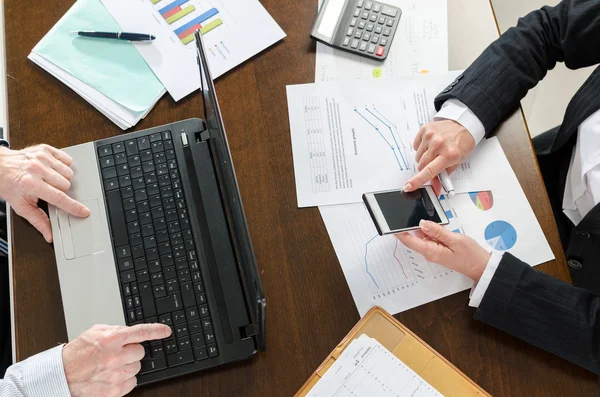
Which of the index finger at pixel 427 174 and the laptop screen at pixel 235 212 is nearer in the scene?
the laptop screen at pixel 235 212

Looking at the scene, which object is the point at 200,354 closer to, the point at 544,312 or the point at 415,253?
the point at 415,253

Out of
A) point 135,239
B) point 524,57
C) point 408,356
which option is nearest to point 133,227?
point 135,239

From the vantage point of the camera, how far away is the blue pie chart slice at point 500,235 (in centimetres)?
84

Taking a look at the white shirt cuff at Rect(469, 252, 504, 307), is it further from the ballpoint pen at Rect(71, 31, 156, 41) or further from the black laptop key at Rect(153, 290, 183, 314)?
the ballpoint pen at Rect(71, 31, 156, 41)

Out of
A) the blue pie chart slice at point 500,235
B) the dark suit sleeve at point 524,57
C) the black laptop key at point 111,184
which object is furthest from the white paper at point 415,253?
the black laptop key at point 111,184

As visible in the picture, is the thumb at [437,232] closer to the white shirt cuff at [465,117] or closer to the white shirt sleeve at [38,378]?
the white shirt cuff at [465,117]

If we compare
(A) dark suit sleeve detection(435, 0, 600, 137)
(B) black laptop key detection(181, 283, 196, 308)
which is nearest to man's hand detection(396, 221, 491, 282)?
(A) dark suit sleeve detection(435, 0, 600, 137)

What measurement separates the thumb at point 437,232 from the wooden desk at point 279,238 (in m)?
0.10

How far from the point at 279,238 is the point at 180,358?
0.77 feet

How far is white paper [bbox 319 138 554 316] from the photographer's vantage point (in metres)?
0.81

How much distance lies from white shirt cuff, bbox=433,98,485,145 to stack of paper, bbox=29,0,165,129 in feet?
1.64

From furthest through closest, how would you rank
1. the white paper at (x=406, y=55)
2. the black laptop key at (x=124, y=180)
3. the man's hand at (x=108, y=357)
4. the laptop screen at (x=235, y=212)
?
the white paper at (x=406, y=55), the black laptop key at (x=124, y=180), the man's hand at (x=108, y=357), the laptop screen at (x=235, y=212)

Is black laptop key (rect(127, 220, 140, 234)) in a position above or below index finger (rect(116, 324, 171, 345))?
above

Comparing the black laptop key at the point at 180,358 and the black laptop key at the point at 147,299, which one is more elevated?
the black laptop key at the point at 147,299
